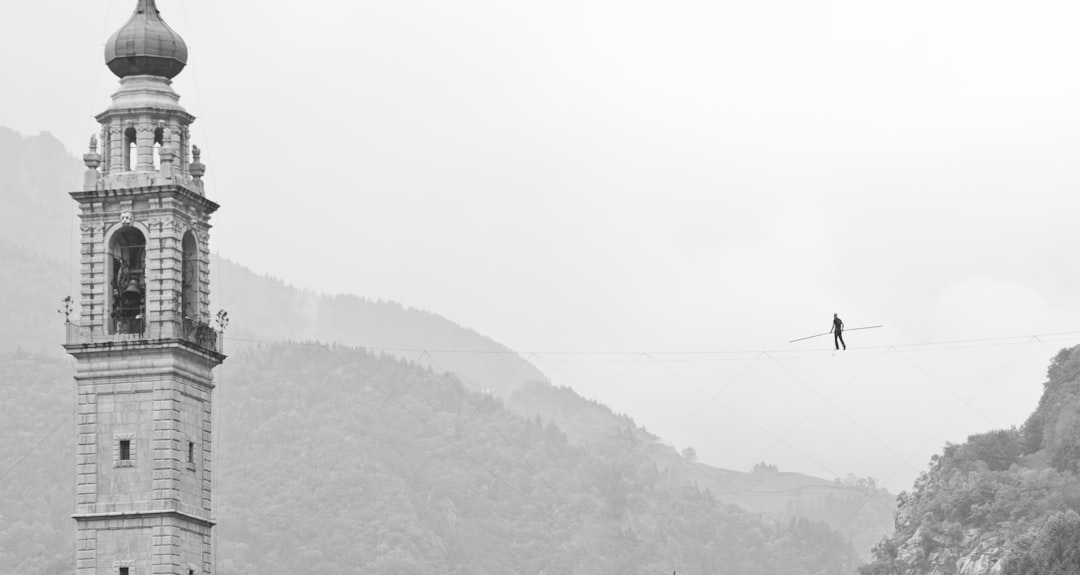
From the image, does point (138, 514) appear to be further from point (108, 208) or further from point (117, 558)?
point (108, 208)

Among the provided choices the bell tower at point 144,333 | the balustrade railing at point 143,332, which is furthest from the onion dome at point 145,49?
the balustrade railing at point 143,332

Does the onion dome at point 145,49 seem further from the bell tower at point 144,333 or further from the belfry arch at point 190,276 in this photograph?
the belfry arch at point 190,276

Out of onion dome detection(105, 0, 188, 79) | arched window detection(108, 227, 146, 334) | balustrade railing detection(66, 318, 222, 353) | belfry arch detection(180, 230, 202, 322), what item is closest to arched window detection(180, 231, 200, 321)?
belfry arch detection(180, 230, 202, 322)

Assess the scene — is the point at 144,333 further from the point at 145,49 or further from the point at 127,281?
the point at 145,49

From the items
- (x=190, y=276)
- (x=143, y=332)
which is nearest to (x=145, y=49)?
(x=190, y=276)

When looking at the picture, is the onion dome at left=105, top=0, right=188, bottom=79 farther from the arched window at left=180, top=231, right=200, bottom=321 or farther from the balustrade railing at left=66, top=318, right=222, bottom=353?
the balustrade railing at left=66, top=318, right=222, bottom=353

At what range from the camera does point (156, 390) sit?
360 feet

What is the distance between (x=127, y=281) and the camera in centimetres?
11250

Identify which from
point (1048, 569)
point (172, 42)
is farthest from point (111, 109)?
point (1048, 569)

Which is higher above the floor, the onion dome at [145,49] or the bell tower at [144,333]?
the onion dome at [145,49]

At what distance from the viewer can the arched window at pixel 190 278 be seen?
11338cm

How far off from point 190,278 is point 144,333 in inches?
162

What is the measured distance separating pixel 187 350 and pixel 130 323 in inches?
115

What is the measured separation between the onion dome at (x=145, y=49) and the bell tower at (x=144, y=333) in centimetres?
5
